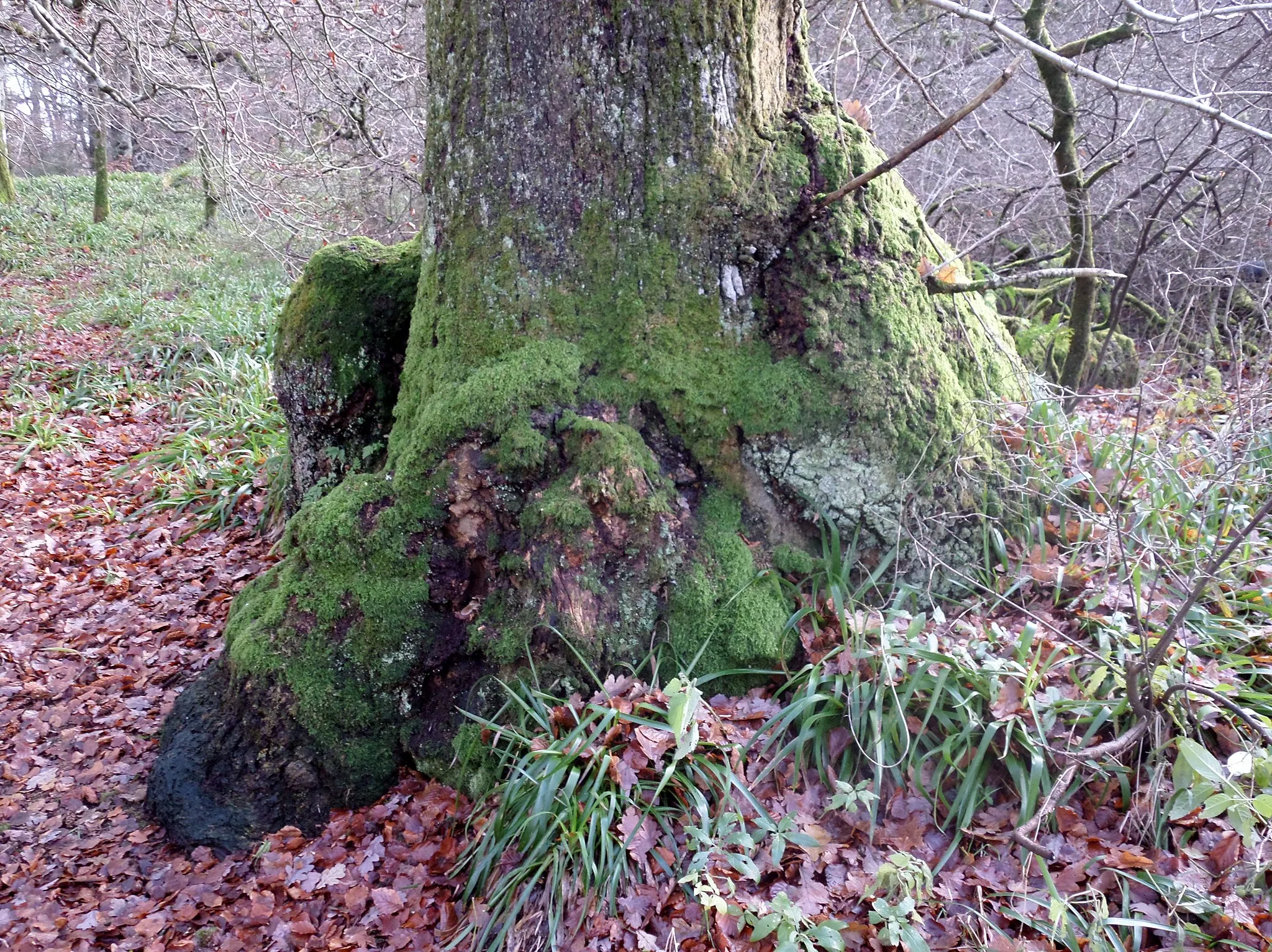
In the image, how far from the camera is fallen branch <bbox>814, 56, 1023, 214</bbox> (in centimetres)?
255

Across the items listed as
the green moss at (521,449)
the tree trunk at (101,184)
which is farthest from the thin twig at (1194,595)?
the tree trunk at (101,184)

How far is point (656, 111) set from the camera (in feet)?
10.2

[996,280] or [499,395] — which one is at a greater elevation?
[996,280]

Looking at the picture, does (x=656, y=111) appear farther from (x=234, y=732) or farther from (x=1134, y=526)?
(x=234, y=732)

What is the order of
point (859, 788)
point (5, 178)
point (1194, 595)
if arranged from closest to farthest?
1. point (1194, 595)
2. point (859, 788)
3. point (5, 178)

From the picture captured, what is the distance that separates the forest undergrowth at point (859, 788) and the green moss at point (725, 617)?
111mm

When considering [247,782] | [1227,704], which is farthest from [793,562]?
[247,782]

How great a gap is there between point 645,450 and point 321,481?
2130 millimetres

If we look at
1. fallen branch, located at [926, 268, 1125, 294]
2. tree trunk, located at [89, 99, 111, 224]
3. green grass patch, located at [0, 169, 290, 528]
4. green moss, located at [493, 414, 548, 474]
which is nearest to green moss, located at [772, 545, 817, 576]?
green moss, located at [493, 414, 548, 474]

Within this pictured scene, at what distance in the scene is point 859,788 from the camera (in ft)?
8.66

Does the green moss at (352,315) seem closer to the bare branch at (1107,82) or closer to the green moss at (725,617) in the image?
the green moss at (725,617)

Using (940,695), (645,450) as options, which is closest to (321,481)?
(645,450)

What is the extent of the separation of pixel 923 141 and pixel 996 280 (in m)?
0.69

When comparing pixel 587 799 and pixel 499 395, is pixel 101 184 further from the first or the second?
pixel 587 799
